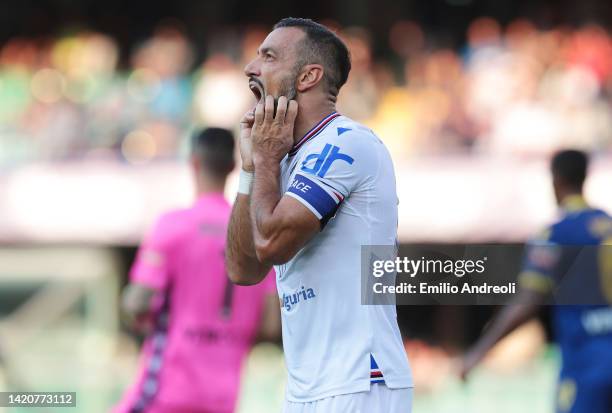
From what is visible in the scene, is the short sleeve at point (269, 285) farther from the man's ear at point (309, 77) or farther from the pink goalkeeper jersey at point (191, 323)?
the man's ear at point (309, 77)

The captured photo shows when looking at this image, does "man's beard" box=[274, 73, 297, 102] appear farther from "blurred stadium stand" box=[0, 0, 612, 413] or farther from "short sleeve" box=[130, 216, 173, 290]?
"blurred stadium stand" box=[0, 0, 612, 413]

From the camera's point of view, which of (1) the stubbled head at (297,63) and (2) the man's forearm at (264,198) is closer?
(2) the man's forearm at (264,198)

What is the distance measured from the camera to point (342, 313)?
12.1 ft

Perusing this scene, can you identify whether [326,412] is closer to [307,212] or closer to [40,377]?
[307,212]

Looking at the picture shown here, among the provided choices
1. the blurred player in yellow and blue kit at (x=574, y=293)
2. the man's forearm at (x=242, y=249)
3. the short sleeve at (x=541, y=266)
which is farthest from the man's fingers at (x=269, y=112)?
the short sleeve at (x=541, y=266)

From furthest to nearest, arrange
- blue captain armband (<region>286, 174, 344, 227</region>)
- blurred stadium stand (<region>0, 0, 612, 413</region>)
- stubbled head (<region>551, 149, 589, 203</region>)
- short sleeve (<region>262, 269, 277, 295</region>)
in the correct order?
1. blurred stadium stand (<region>0, 0, 612, 413</region>)
2. stubbled head (<region>551, 149, 589, 203</region>)
3. short sleeve (<region>262, 269, 277, 295</region>)
4. blue captain armband (<region>286, 174, 344, 227</region>)

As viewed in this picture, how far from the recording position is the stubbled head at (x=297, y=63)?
393 centimetres

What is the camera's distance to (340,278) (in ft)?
12.2

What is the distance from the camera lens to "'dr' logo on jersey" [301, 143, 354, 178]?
369cm

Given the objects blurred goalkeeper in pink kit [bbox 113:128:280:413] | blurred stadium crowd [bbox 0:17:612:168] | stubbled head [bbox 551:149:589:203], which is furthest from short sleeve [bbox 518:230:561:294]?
blurred stadium crowd [bbox 0:17:612:168]

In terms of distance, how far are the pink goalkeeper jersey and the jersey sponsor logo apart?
6.45ft

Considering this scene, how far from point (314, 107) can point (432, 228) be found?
29.8 feet

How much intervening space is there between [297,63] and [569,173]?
2800 millimetres

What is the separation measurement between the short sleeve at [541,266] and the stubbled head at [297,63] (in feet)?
8.27
